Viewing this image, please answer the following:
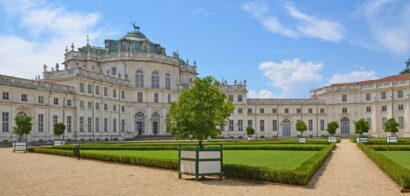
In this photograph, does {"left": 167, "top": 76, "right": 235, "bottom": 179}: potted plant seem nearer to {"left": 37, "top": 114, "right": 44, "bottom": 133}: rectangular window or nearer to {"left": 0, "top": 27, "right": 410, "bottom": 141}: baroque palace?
{"left": 0, "top": 27, "right": 410, "bottom": 141}: baroque palace

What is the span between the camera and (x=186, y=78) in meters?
88.1

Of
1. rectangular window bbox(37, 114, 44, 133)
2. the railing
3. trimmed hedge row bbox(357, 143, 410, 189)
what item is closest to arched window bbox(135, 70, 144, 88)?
the railing

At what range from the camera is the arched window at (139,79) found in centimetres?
7431

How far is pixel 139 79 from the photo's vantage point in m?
74.6

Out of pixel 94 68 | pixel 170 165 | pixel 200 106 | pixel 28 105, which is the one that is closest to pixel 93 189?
pixel 170 165

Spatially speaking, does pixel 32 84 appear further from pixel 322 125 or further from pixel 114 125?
pixel 322 125

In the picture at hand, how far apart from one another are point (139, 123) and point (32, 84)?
24.7 meters

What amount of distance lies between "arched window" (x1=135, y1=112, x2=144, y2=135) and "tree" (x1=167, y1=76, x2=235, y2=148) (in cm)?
5487

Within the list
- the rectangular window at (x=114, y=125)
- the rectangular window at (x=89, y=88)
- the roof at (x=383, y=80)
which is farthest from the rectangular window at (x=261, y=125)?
the rectangular window at (x=89, y=88)

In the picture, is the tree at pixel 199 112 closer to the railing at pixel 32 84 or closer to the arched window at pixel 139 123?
the railing at pixel 32 84

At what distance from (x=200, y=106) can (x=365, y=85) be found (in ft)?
213

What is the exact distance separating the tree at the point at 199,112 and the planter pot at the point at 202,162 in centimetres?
342

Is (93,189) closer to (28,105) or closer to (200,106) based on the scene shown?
(200,106)

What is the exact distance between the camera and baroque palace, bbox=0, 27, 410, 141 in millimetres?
55500
